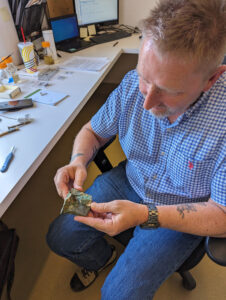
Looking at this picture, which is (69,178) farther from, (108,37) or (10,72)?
(108,37)

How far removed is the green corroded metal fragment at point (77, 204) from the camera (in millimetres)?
759

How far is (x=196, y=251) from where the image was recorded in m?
0.80

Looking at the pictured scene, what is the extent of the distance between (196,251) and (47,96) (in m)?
1.00

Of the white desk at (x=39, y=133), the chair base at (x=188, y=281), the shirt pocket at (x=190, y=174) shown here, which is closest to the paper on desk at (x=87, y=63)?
the white desk at (x=39, y=133)

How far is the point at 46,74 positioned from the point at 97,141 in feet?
2.20

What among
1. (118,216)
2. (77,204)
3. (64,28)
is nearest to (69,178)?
(77,204)

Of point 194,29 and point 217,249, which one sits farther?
point 217,249

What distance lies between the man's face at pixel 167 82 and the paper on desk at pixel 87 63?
83 cm

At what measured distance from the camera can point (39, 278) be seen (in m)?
1.27

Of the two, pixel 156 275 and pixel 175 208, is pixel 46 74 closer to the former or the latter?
pixel 175 208

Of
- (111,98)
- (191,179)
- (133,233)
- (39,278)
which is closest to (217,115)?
(191,179)

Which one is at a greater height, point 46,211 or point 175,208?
point 175,208

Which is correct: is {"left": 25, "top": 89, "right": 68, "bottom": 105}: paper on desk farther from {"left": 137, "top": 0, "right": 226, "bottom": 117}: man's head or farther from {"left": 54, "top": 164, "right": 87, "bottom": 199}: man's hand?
{"left": 137, "top": 0, "right": 226, "bottom": 117}: man's head

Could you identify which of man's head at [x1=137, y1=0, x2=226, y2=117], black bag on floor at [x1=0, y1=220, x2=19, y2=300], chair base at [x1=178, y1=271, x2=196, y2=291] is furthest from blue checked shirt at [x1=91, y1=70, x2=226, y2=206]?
black bag on floor at [x1=0, y1=220, x2=19, y2=300]
